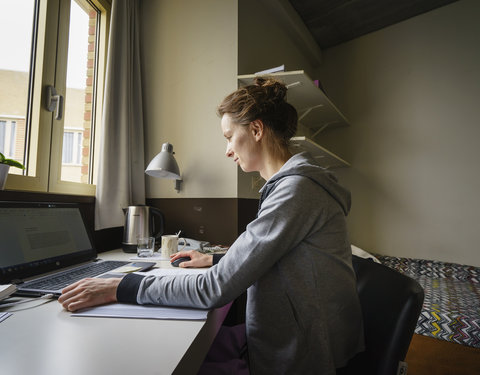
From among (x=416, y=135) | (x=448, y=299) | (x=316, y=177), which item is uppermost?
(x=416, y=135)

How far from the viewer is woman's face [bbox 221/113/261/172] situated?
89 cm

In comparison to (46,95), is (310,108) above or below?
above

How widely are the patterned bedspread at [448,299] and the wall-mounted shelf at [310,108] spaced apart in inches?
43.9

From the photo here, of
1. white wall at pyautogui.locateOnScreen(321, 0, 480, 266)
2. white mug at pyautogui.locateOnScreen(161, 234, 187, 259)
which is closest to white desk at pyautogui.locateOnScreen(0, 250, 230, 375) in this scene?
white mug at pyautogui.locateOnScreen(161, 234, 187, 259)

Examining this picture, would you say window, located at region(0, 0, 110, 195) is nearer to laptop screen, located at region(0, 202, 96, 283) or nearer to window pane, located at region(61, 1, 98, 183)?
window pane, located at region(61, 1, 98, 183)

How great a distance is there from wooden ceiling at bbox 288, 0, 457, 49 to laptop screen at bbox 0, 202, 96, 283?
2405 millimetres

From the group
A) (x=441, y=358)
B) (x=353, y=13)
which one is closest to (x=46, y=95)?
(x=441, y=358)

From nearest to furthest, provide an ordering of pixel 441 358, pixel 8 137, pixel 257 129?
1. pixel 257 129
2. pixel 8 137
3. pixel 441 358

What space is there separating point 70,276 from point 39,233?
20 centimetres

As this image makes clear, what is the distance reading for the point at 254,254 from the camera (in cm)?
59

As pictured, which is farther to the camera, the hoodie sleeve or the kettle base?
the kettle base

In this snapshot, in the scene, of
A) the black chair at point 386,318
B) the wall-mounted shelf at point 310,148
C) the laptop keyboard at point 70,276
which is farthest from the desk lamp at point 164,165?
the black chair at point 386,318

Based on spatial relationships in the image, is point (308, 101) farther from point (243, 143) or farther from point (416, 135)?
point (243, 143)

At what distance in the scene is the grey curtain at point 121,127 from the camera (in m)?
1.55
